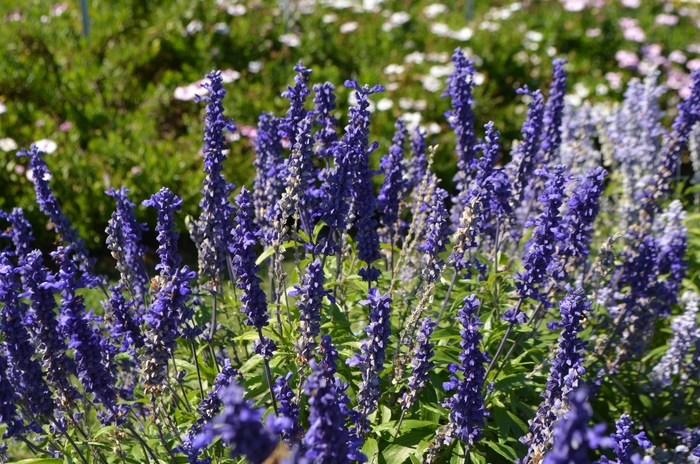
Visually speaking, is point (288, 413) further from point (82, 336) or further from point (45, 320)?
point (45, 320)

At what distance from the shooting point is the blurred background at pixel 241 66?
8406 millimetres

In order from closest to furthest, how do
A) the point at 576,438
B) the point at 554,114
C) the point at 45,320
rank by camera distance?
the point at 576,438 → the point at 45,320 → the point at 554,114

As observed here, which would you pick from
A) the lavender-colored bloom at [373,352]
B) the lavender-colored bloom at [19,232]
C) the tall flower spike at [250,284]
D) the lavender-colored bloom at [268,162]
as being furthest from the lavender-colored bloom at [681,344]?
the lavender-colored bloom at [19,232]

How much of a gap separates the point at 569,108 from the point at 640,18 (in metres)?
8.08

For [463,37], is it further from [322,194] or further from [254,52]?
[322,194]

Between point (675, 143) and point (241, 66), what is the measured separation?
24.6ft

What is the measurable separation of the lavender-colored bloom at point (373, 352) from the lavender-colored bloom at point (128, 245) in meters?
1.46

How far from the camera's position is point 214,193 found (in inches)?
148

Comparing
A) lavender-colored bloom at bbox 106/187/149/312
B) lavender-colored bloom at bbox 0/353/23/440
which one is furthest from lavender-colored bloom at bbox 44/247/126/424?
lavender-colored bloom at bbox 106/187/149/312

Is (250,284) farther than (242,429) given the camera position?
Yes

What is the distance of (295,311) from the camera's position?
169 inches

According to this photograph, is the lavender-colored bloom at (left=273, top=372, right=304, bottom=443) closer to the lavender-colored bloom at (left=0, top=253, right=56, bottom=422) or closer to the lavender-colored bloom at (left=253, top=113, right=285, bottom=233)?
the lavender-colored bloom at (left=0, top=253, right=56, bottom=422)

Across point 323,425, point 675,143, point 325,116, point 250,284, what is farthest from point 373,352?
point 675,143

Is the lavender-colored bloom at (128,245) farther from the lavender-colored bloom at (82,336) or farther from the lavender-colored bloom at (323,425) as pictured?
the lavender-colored bloom at (323,425)
